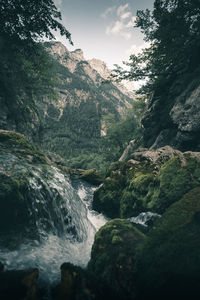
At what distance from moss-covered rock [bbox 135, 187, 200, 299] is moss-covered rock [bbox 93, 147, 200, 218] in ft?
7.04

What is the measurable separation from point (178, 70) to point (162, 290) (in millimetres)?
17099

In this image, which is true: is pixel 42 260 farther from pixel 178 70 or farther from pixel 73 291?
pixel 178 70

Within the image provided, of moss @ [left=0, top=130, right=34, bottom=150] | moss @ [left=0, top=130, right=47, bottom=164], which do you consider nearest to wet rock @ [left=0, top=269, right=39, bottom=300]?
moss @ [left=0, top=130, right=47, bottom=164]

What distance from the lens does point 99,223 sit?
9586 millimetres

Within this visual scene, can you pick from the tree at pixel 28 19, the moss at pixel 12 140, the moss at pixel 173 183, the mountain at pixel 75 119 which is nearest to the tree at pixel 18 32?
the tree at pixel 28 19

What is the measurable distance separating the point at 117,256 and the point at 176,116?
38.9 feet

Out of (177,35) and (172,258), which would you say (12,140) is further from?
(177,35)

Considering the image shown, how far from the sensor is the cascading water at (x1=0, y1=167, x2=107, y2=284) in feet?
16.3

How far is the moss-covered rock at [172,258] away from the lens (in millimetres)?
3430

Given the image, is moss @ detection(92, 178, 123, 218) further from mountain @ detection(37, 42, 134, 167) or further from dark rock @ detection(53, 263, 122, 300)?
mountain @ detection(37, 42, 134, 167)

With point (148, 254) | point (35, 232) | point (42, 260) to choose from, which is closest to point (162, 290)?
point (148, 254)

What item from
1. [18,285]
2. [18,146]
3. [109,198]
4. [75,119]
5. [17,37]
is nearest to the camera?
[18,285]

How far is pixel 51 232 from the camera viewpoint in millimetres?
6699

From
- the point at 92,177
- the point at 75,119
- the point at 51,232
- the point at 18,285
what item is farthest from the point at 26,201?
the point at 75,119
